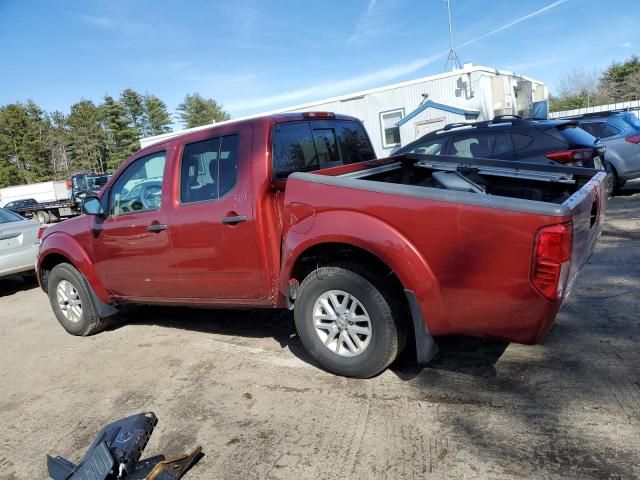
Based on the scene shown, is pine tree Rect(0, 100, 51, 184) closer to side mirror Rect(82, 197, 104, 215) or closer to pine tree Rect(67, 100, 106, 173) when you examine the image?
pine tree Rect(67, 100, 106, 173)

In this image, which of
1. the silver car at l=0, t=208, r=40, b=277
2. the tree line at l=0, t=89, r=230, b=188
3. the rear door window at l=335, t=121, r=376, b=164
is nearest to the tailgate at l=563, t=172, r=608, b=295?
the rear door window at l=335, t=121, r=376, b=164

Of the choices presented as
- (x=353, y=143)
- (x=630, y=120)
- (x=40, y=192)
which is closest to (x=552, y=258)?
(x=353, y=143)

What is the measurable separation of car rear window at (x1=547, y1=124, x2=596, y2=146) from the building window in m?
10.3

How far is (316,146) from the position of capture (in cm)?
420

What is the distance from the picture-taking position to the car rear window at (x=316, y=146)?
382 centimetres

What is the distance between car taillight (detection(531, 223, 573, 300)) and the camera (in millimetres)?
2453

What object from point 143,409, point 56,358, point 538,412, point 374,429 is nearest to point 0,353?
point 56,358

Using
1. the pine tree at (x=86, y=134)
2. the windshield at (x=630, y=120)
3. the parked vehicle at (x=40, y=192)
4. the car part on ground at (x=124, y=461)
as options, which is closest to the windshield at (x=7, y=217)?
the car part on ground at (x=124, y=461)

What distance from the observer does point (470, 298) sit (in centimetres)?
280

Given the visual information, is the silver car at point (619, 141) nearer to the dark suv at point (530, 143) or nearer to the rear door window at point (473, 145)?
the dark suv at point (530, 143)

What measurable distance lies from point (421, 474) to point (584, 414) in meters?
1.05

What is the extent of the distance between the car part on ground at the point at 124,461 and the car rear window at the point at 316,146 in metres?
1.94

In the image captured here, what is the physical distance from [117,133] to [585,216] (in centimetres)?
6845

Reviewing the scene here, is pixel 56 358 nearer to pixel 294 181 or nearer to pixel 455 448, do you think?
pixel 294 181
